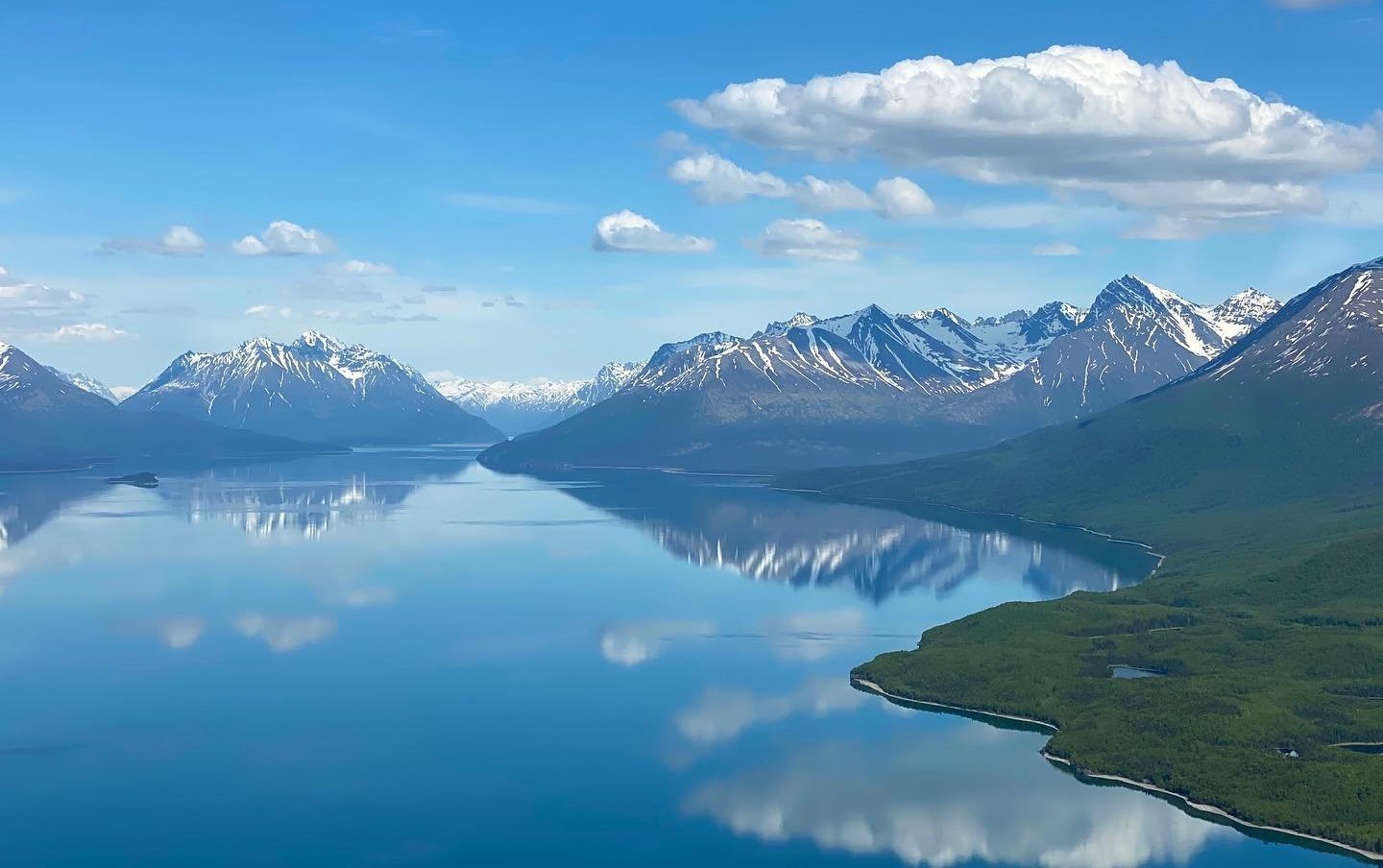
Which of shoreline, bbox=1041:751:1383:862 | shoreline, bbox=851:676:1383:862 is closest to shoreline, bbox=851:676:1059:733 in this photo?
shoreline, bbox=851:676:1383:862

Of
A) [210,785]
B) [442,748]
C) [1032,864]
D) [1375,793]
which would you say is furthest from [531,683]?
[1375,793]

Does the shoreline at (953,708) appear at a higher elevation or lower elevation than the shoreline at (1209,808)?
higher

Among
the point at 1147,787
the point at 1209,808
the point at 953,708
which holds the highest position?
the point at 953,708

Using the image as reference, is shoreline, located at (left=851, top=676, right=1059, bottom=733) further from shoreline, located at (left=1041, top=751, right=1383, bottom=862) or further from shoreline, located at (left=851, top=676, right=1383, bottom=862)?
shoreline, located at (left=1041, top=751, right=1383, bottom=862)

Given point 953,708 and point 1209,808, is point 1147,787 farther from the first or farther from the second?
point 953,708

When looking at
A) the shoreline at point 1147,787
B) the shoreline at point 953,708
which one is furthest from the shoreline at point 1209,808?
the shoreline at point 953,708

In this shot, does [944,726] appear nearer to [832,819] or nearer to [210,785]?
[832,819]

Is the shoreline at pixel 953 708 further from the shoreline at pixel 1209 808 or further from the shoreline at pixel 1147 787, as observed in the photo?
the shoreline at pixel 1209 808

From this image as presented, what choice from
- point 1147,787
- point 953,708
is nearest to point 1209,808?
point 1147,787
